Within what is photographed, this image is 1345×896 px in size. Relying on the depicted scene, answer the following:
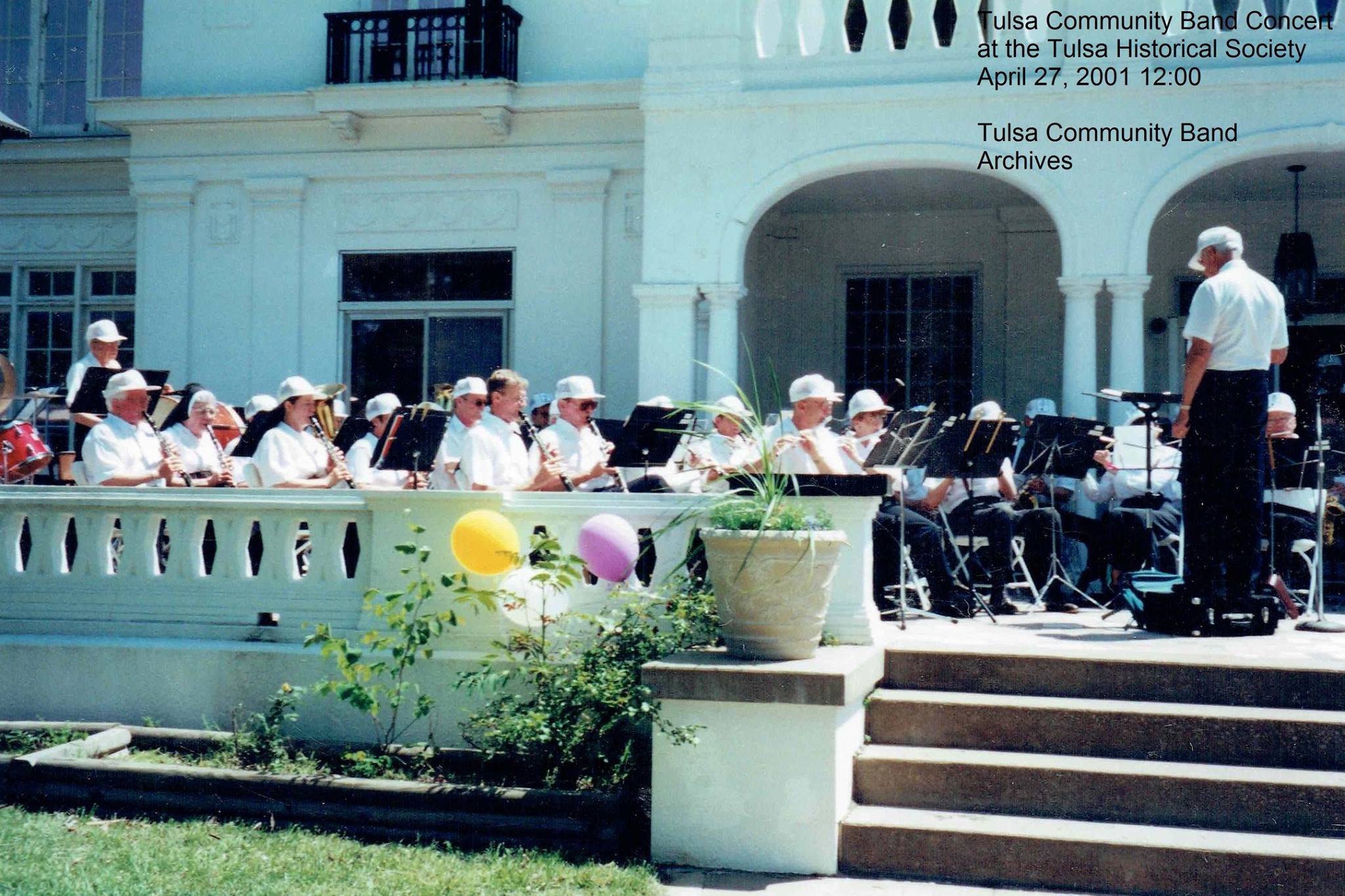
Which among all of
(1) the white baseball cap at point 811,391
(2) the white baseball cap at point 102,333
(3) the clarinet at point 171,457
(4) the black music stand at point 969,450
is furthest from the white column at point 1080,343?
(2) the white baseball cap at point 102,333

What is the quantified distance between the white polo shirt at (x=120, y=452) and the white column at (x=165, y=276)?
19.9ft

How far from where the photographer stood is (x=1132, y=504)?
31.3ft

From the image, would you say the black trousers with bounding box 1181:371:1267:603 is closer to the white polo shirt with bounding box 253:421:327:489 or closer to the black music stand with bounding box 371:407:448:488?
the black music stand with bounding box 371:407:448:488

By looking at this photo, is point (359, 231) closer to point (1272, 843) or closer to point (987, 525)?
point (987, 525)

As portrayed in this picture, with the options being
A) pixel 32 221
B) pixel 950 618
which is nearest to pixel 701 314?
pixel 950 618

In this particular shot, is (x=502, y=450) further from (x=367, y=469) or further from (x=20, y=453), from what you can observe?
(x=20, y=453)

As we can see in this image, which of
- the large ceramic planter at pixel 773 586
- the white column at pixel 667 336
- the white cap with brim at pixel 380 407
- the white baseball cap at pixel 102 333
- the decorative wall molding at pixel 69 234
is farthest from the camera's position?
the decorative wall molding at pixel 69 234

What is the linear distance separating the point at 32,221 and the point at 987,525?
1215cm

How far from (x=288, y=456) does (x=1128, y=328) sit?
23.2 ft

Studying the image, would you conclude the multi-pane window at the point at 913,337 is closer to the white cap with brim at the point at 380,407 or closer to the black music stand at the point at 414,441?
the white cap with brim at the point at 380,407

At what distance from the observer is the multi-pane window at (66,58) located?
52.4ft

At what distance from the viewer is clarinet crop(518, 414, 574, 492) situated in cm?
841

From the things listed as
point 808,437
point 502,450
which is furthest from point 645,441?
point 808,437

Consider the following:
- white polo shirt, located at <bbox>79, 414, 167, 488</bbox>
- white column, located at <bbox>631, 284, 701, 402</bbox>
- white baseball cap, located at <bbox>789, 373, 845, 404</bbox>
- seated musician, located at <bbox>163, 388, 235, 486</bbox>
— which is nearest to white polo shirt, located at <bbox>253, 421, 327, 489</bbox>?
seated musician, located at <bbox>163, 388, 235, 486</bbox>
